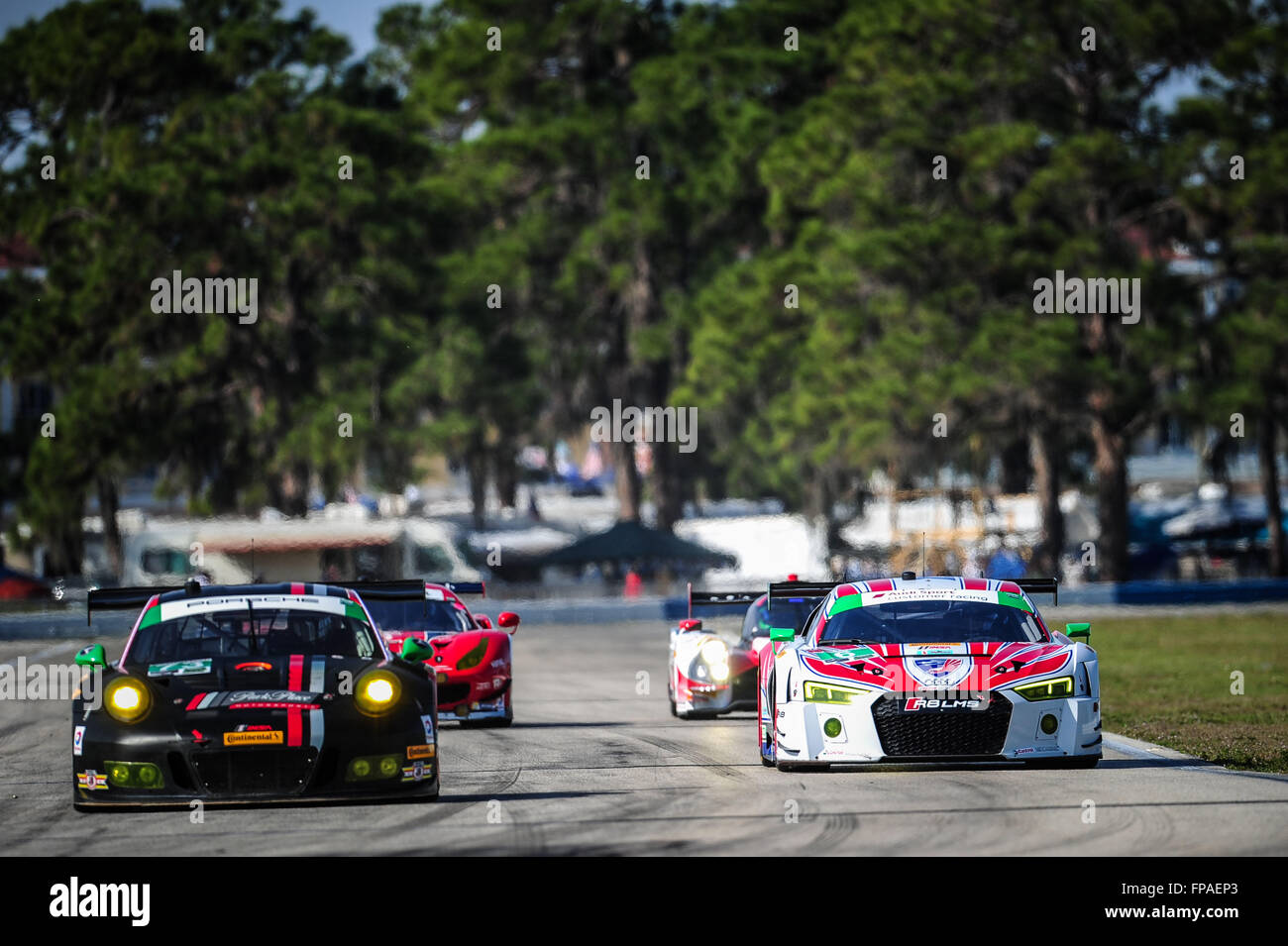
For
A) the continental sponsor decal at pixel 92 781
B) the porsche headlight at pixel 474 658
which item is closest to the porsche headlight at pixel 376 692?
the continental sponsor decal at pixel 92 781

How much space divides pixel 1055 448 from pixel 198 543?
21424mm

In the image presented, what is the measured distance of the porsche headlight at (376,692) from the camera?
10891 millimetres

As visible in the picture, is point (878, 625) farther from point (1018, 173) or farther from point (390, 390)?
point (390, 390)

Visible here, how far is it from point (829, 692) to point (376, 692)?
2.94 metres

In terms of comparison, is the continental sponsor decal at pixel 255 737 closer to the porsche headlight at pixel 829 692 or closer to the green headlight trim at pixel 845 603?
the porsche headlight at pixel 829 692

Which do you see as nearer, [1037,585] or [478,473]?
[1037,585]

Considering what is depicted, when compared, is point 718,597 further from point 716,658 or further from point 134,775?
point 134,775

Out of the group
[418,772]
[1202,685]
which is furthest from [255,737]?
[1202,685]

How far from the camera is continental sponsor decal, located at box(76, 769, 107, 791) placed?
10828 mm

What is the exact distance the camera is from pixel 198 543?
1994 inches

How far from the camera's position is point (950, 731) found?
12.2 m
